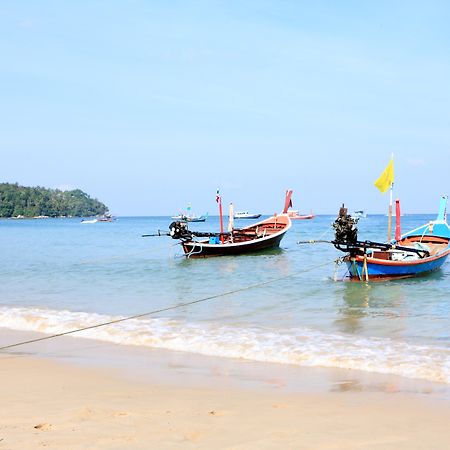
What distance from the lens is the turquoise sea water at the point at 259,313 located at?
31.2 feet

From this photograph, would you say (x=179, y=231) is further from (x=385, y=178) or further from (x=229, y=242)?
(x=385, y=178)

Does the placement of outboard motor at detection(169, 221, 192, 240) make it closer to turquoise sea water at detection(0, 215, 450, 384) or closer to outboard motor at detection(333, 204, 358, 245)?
turquoise sea water at detection(0, 215, 450, 384)

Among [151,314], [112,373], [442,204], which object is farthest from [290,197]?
[112,373]

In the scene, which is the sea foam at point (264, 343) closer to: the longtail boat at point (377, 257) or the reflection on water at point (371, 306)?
the reflection on water at point (371, 306)

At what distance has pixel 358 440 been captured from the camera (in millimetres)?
5270

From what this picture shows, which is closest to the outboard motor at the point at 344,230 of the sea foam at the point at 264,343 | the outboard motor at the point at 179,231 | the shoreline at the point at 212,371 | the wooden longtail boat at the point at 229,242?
the sea foam at the point at 264,343

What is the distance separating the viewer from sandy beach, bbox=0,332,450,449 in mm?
5254

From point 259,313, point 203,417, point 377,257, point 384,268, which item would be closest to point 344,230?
point 384,268

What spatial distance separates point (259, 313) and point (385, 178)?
39.4 ft

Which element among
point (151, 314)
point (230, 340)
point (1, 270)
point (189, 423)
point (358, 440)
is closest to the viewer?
point (358, 440)

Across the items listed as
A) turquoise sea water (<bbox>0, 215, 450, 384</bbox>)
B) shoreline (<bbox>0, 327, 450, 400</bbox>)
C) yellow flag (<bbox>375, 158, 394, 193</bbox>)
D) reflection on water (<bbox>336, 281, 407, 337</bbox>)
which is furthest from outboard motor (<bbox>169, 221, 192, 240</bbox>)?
shoreline (<bbox>0, 327, 450, 400</bbox>)

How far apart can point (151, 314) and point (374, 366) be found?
6833 millimetres

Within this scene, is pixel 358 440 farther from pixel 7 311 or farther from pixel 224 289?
pixel 224 289

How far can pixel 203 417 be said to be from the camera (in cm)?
594
